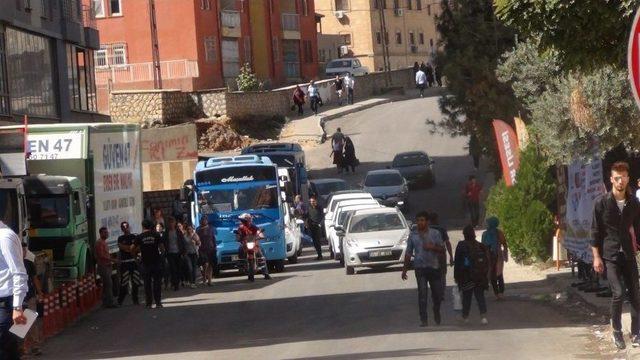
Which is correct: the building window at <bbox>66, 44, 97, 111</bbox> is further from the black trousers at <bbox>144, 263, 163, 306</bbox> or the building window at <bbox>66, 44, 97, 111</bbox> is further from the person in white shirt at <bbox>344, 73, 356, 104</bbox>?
the person in white shirt at <bbox>344, 73, 356, 104</bbox>

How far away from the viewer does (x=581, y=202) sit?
874 inches

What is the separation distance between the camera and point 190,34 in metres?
70.4

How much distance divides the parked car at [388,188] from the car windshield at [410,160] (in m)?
4.54

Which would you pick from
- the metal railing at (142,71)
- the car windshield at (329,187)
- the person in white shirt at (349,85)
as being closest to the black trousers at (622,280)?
the car windshield at (329,187)

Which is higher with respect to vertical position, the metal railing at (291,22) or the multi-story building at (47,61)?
the metal railing at (291,22)

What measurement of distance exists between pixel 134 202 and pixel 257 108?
36525mm

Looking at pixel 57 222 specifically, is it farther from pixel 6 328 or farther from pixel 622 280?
pixel 622 280

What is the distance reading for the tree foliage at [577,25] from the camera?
13.7 meters

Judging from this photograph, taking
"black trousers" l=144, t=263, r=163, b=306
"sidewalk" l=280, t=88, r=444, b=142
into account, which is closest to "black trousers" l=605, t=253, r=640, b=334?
"black trousers" l=144, t=263, r=163, b=306

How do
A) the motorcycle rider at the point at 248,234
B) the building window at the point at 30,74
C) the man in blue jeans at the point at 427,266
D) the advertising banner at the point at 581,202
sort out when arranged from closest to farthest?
the man in blue jeans at the point at 427,266 < the advertising banner at the point at 581,202 < the motorcycle rider at the point at 248,234 < the building window at the point at 30,74

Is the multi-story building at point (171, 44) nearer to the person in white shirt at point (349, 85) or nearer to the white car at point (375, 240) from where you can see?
the person in white shirt at point (349, 85)

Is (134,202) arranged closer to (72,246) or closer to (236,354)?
(72,246)

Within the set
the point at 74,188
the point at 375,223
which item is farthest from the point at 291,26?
the point at 74,188

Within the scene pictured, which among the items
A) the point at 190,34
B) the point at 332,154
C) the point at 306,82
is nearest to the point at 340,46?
the point at 306,82
